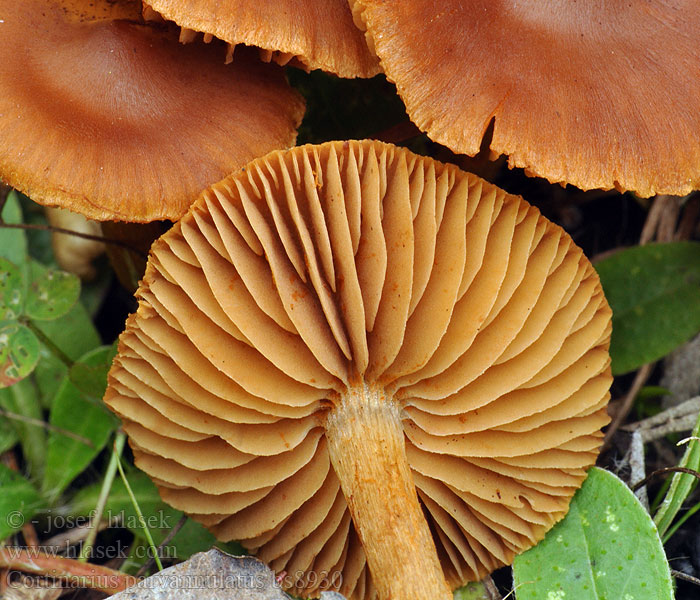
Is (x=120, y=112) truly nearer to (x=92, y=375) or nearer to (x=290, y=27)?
(x=290, y=27)

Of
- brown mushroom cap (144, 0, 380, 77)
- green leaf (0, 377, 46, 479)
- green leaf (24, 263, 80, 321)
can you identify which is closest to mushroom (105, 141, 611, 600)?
brown mushroom cap (144, 0, 380, 77)

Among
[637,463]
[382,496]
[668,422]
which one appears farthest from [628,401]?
[382,496]

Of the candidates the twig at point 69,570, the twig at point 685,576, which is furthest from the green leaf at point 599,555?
the twig at point 69,570

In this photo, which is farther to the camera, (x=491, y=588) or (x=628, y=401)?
(x=628, y=401)

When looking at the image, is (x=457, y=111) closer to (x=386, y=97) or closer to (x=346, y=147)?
(x=346, y=147)

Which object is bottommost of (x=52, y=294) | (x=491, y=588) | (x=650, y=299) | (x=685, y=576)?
(x=491, y=588)

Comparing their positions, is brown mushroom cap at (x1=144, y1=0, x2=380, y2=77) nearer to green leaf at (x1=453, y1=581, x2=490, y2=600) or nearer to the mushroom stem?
the mushroom stem

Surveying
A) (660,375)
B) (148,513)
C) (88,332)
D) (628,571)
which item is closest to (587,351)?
(628,571)
